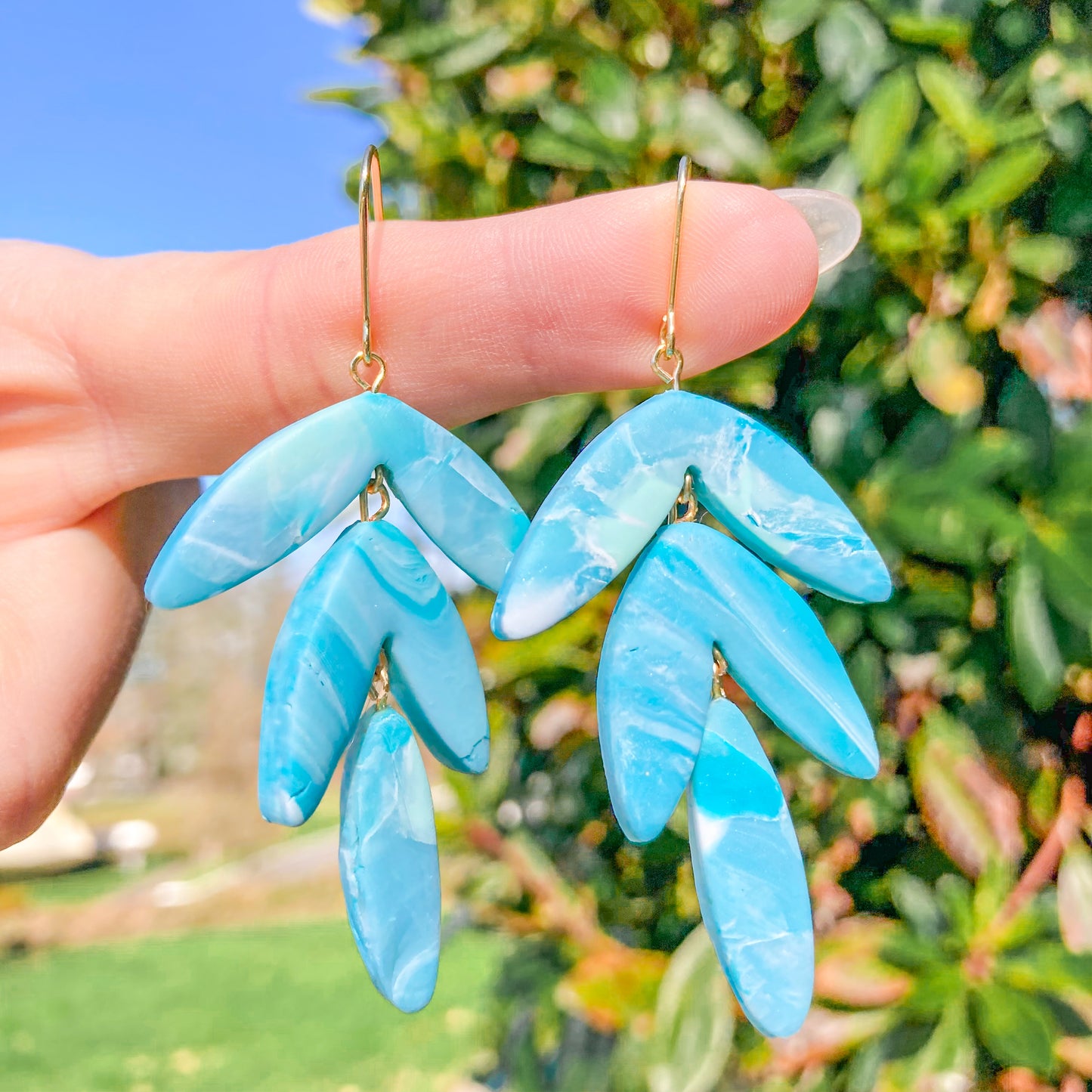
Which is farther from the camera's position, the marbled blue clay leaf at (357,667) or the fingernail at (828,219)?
the fingernail at (828,219)

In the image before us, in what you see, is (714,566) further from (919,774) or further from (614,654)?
(919,774)

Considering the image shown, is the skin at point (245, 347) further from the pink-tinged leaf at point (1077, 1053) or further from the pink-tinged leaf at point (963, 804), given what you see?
the pink-tinged leaf at point (1077, 1053)

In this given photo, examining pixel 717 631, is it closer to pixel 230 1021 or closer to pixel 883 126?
pixel 883 126

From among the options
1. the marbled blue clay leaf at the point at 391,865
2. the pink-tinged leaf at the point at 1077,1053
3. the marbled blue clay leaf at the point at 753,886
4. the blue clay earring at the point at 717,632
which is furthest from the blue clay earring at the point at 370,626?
the pink-tinged leaf at the point at 1077,1053

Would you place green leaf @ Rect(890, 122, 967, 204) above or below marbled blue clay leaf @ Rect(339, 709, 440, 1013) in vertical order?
above

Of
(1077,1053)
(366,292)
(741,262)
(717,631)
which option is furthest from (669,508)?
(1077,1053)

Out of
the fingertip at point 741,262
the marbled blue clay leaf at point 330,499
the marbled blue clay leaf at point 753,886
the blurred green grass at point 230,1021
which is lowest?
the blurred green grass at point 230,1021

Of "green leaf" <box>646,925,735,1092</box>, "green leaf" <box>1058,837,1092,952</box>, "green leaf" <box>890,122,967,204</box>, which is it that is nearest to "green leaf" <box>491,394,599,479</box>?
"green leaf" <box>890,122,967,204</box>

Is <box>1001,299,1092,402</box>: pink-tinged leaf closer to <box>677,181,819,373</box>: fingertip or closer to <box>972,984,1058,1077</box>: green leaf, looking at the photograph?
<box>677,181,819,373</box>: fingertip
